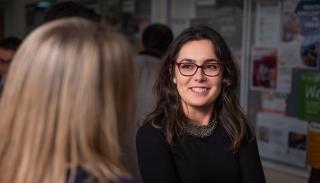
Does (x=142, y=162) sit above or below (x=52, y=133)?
below

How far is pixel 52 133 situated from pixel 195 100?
1224 mm

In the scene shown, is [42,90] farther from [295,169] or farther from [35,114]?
[295,169]

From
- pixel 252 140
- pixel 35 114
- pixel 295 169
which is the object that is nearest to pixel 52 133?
pixel 35 114

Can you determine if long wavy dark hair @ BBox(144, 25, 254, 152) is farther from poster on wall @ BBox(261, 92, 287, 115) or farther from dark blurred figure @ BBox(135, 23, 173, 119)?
poster on wall @ BBox(261, 92, 287, 115)

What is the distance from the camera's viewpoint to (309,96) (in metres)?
→ 4.99

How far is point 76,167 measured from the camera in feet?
4.75

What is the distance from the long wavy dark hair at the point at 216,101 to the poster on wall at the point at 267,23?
8.56 feet

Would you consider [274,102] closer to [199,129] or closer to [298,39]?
[298,39]

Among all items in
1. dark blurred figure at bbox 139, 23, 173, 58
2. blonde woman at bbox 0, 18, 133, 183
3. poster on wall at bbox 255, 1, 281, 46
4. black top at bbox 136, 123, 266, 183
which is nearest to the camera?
blonde woman at bbox 0, 18, 133, 183

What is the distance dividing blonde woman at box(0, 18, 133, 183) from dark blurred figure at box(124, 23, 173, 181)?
1352 millimetres

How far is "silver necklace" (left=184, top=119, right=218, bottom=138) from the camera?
2570 millimetres

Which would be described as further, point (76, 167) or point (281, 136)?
point (281, 136)

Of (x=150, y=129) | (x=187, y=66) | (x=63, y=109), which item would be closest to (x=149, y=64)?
(x=187, y=66)

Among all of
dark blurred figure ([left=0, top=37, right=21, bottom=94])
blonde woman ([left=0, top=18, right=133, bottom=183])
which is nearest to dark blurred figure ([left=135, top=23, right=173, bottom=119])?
dark blurred figure ([left=0, top=37, right=21, bottom=94])
